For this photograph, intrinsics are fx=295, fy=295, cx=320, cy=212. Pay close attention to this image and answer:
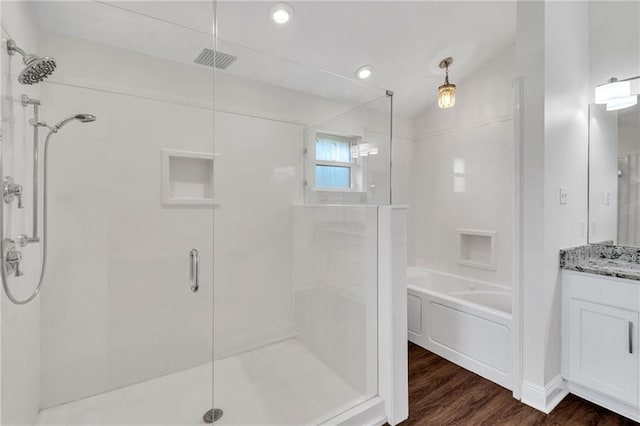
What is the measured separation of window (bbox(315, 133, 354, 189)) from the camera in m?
2.26

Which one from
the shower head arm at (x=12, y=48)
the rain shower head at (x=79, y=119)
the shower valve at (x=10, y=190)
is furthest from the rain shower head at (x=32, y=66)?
the shower valve at (x=10, y=190)

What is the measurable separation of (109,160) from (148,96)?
1.59 feet

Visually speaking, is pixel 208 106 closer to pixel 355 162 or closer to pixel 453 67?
pixel 355 162

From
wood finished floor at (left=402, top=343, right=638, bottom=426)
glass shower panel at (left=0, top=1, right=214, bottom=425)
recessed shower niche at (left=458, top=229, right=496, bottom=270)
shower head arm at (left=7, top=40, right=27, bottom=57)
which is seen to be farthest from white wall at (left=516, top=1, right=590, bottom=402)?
shower head arm at (left=7, top=40, right=27, bottom=57)

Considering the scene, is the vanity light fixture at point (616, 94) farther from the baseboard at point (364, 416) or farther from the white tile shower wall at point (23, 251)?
the white tile shower wall at point (23, 251)

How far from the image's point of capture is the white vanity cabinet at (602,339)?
178cm

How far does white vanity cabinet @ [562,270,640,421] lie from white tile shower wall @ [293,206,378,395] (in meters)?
1.38

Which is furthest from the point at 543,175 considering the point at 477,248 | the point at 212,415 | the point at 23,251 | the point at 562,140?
the point at 23,251

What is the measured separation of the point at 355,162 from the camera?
2.38 m

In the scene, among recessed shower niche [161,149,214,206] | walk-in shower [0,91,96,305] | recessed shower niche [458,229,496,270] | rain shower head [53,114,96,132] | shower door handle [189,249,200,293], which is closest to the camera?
walk-in shower [0,91,96,305]

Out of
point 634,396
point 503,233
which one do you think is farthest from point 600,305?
point 503,233

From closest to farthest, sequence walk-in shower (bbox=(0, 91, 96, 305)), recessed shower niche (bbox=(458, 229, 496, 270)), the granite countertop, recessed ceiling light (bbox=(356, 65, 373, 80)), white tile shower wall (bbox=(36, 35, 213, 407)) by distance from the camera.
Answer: walk-in shower (bbox=(0, 91, 96, 305)) < white tile shower wall (bbox=(36, 35, 213, 407)) < the granite countertop < recessed ceiling light (bbox=(356, 65, 373, 80)) < recessed shower niche (bbox=(458, 229, 496, 270))

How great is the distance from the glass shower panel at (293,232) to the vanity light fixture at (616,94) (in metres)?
1.62

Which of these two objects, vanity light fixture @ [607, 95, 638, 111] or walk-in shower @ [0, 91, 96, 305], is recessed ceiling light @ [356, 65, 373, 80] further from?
walk-in shower @ [0, 91, 96, 305]
